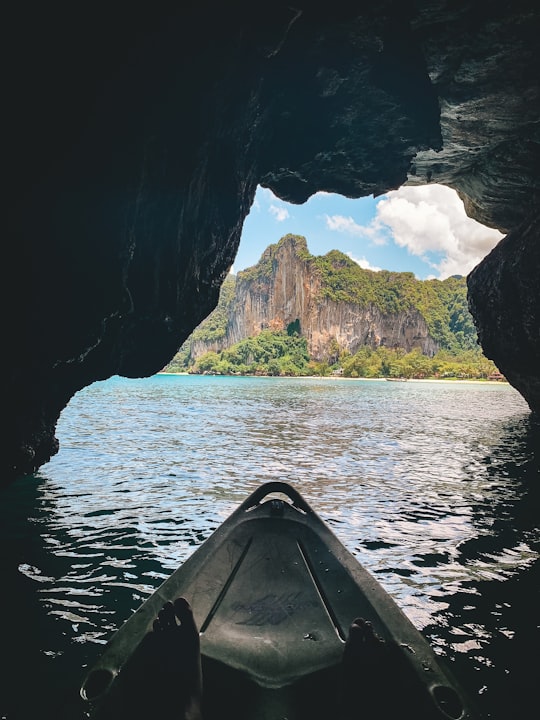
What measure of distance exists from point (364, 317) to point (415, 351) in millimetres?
19936

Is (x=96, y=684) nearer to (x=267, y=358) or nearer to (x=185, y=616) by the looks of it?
(x=185, y=616)

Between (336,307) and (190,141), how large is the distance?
5532 inches

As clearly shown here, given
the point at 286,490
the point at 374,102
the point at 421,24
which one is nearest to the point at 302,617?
the point at 286,490

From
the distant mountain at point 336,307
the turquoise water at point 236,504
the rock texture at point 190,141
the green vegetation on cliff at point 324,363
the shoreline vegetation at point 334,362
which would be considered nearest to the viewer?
the turquoise water at point 236,504

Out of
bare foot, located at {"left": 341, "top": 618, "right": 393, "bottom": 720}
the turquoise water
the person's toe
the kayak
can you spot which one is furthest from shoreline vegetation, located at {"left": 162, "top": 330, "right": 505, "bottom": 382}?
the person's toe

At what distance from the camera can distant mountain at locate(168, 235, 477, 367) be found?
146250 millimetres

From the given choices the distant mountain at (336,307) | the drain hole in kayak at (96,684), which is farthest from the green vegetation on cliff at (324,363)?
the drain hole in kayak at (96,684)

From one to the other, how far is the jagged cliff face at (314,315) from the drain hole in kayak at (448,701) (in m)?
140

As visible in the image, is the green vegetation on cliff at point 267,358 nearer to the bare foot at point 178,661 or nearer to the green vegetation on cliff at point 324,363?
the green vegetation on cliff at point 324,363

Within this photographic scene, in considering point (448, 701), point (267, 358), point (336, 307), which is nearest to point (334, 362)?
point (336, 307)

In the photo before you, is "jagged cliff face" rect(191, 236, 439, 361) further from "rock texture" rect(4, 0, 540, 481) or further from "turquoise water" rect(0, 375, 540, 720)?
"rock texture" rect(4, 0, 540, 481)

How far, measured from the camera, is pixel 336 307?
146 m

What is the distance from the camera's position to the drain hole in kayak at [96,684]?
2.95 metres

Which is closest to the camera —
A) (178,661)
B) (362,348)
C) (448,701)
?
(448,701)
